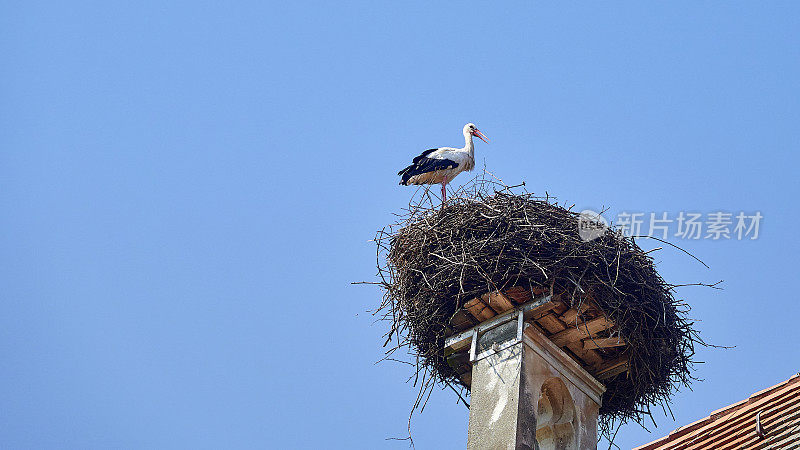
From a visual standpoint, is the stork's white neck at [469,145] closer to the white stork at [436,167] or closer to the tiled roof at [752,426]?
the white stork at [436,167]

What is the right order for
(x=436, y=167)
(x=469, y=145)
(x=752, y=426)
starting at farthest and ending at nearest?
(x=469, y=145) → (x=436, y=167) → (x=752, y=426)

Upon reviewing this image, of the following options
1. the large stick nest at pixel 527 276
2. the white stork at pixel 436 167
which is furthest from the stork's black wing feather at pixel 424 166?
the large stick nest at pixel 527 276

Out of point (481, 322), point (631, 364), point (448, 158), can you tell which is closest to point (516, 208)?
point (481, 322)

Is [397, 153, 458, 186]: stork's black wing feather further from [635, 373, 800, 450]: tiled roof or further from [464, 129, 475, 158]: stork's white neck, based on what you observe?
[635, 373, 800, 450]: tiled roof

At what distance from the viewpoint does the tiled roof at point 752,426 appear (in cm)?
663

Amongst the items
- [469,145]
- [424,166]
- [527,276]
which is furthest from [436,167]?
[527,276]

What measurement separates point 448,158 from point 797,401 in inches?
214

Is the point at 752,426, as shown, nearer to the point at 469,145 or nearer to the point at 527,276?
the point at 527,276

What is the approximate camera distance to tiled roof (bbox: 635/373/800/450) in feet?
21.7

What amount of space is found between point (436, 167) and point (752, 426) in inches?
204

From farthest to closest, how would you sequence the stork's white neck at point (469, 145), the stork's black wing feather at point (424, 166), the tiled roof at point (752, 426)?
the stork's white neck at point (469, 145) < the stork's black wing feather at point (424, 166) < the tiled roof at point (752, 426)

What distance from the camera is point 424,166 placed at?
1141 centimetres

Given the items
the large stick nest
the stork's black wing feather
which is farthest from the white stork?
the large stick nest

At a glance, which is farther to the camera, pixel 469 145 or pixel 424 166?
pixel 469 145
